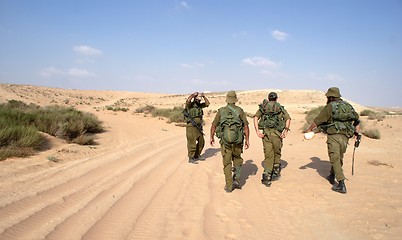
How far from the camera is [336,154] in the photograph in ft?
17.8

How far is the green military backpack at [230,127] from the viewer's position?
5.23m

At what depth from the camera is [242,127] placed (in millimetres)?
5410

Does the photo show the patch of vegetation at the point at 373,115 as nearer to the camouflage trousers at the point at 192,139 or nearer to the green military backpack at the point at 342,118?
the green military backpack at the point at 342,118

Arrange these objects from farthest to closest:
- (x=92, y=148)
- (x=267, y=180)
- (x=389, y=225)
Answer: (x=92, y=148), (x=267, y=180), (x=389, y=225)

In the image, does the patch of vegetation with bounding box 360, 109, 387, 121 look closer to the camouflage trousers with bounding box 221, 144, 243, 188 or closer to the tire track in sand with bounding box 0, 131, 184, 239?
the camouflage trousers with bounding box 221, 144, 243, 188

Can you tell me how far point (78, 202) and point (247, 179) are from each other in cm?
351

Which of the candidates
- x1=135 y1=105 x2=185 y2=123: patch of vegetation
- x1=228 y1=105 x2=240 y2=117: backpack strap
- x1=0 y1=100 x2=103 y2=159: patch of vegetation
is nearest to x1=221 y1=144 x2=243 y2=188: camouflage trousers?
x1=228 y1=105 x2=240 y2=117: backpack strap

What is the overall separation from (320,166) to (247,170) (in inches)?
82.2

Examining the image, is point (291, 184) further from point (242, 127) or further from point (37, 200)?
point (37, 200)

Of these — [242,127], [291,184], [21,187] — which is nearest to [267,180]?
[291,184]

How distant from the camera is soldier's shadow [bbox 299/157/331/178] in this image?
23.0ft

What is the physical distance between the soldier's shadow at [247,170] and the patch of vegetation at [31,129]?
5151 mm

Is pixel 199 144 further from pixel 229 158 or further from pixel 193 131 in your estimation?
Result: pixel 229 158

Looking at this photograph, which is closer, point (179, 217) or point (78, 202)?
point (179, 217)
